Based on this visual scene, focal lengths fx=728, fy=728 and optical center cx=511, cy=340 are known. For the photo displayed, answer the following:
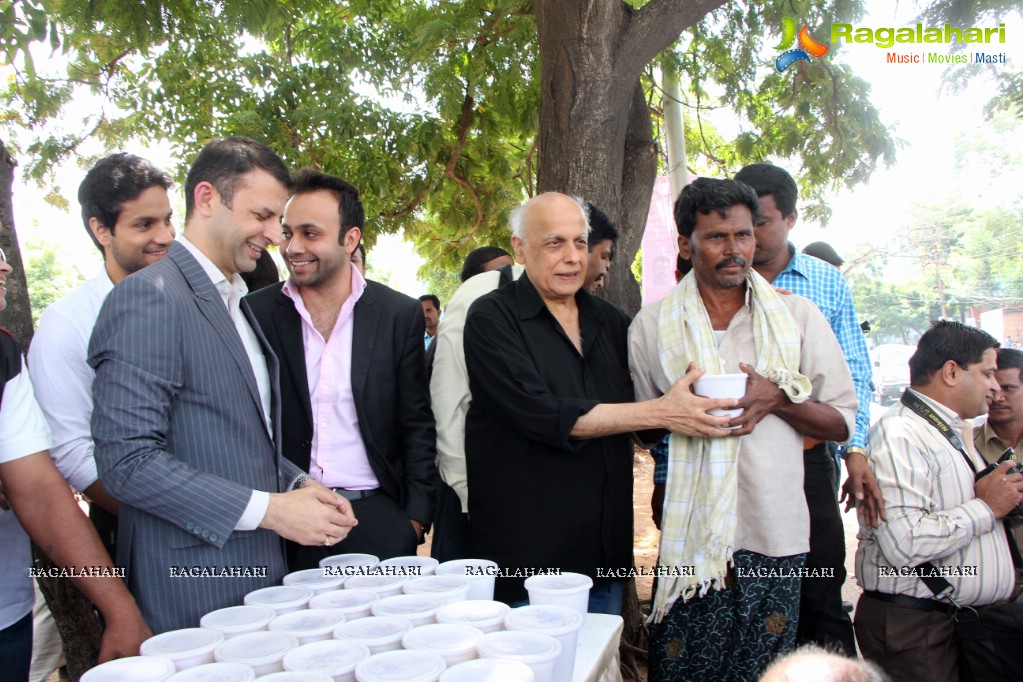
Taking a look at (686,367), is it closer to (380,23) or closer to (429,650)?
(429,650)

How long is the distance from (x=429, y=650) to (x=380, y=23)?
679 cm

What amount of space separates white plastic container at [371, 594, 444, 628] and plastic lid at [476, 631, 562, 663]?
22 cm

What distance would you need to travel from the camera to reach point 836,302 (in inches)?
127

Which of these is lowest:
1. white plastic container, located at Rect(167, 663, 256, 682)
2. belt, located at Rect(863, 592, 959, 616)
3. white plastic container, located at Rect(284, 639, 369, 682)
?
belt, located at Rect(863, 592, 959, 616)

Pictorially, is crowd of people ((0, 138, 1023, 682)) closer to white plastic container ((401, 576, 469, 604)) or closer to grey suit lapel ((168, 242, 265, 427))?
grey suit lapel ((168, 242, 265, 427))

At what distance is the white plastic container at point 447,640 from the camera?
147 cm

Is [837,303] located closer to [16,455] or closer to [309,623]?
[309,623]

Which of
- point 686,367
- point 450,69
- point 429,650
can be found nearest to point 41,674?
point 429,650

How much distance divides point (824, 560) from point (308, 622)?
2052 millimetres

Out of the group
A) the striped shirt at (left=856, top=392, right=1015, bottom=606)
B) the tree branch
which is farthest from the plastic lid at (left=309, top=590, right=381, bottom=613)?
the tree branch

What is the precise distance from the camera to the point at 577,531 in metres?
2.44

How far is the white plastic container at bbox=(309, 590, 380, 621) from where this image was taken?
1.73 meters

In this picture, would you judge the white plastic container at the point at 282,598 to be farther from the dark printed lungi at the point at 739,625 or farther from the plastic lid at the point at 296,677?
the dark printed lungi at the point at 739,625

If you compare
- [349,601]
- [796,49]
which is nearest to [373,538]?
[349,601]
